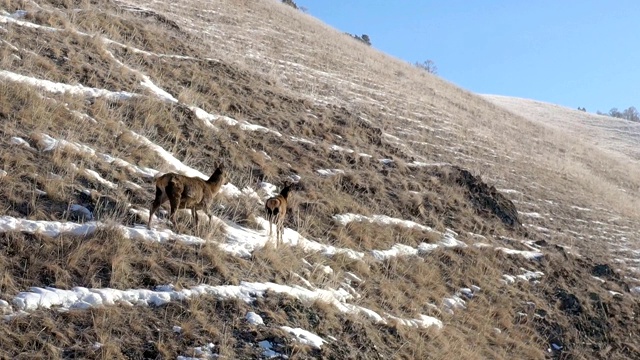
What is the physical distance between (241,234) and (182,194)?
118 cm

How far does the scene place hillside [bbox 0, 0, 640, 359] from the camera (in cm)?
746

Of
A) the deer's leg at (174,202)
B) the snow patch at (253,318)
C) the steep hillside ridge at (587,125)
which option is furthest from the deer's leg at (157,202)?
the steep hillside ridge at (587,125)

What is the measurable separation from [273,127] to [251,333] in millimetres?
8395

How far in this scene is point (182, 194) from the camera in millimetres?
9164

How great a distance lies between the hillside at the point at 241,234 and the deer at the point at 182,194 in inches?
9.7

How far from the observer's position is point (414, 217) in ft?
47.0

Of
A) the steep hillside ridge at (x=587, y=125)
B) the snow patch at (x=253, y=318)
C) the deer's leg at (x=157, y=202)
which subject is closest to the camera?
the snow patch at (x=253, y=318)

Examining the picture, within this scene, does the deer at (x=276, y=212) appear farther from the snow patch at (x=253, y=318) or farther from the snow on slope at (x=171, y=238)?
the snow patch at (x=253, y=318)

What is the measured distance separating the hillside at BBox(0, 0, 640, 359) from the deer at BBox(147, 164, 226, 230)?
25cm

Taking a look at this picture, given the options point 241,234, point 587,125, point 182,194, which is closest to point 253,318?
point 182,194

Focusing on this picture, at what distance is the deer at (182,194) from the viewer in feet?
29.1

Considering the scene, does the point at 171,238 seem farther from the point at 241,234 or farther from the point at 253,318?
the point at 253,318

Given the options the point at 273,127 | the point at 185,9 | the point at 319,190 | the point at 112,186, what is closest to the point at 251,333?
the point at 112,186

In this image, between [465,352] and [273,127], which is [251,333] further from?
[273,127]
